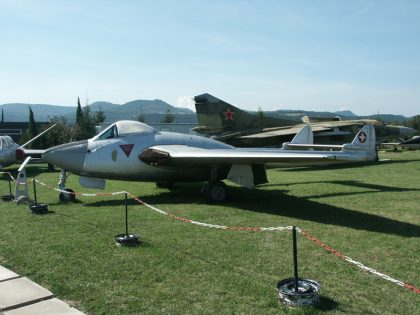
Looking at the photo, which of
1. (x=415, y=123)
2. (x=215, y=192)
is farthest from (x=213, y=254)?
(x=415, y=123)

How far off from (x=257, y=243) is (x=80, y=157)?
6613 millimetres

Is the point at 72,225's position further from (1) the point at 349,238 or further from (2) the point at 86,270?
(1) the point at 349,238

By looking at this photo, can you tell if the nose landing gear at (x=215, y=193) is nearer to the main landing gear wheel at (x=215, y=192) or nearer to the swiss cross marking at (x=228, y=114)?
the main landing gear wheel at (x=215, y=192)

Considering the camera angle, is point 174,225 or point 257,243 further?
point 174,225

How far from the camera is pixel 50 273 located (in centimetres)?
582

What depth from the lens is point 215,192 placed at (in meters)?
11.8

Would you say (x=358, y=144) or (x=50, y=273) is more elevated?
(x=358, y=144)

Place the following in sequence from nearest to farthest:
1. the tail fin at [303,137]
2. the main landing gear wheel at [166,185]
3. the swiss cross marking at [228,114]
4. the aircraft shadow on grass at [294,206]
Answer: the aircraft shadow on grass at [294,206], the main landing gear wheel at [166,185], the tail fin at [303,137], the swiss cross marking at [228,114]

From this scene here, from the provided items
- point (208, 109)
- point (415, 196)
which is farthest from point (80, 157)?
point (208, 109)

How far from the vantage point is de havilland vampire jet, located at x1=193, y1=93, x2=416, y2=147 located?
2328 cm

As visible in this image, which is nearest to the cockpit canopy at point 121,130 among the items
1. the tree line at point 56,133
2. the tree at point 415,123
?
the tree line at point 56,133

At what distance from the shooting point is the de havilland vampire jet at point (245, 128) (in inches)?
917

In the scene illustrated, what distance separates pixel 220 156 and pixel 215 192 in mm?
1517

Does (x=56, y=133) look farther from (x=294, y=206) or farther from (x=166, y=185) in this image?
(x=294, y=206)
